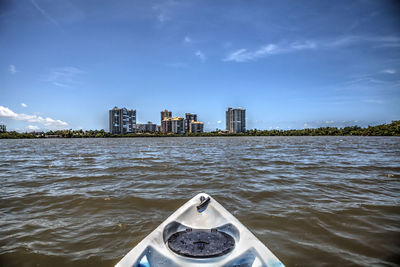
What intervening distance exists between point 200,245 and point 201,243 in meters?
0.06

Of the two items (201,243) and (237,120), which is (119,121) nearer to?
(237,120)

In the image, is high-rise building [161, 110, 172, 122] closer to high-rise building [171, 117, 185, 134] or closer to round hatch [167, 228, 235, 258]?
high-rise building [171, 117, 185, 134]

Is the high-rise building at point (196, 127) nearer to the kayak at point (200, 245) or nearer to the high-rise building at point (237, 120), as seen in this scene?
the high-rise building at point (237, 120)

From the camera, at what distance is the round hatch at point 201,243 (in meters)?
2.78

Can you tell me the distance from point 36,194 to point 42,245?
13.2ft

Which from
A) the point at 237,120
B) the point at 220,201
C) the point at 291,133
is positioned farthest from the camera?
the point at 237,120

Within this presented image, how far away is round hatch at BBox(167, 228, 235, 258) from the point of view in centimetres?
278

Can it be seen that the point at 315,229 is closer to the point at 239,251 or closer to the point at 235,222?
the point at 235,222

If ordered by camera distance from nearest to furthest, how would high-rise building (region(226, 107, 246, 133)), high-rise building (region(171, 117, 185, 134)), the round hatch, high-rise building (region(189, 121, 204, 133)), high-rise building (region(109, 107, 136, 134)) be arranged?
the round hatch → high-rise building (region(109, 107, 136, 134)) → high-rise building (region(171, 117, 185, 134)) → high-rise building (region(189, 121, 204, 133)) → high-rise building (region(226, 107, 246, 133))

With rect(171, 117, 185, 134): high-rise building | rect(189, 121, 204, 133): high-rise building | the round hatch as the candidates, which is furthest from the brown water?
rect(189, 121, 204, 133): high-rise building

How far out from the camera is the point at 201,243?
3031 mm

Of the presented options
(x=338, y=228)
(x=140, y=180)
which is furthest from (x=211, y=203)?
(x=140, y=180)

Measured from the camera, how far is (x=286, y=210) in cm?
521

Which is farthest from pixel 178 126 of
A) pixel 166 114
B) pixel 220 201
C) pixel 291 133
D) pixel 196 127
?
pixel 220 201
